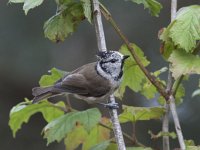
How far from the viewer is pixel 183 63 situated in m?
1.67

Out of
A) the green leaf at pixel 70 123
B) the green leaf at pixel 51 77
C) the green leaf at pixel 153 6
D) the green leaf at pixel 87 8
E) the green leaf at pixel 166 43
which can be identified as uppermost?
the green leaf at pixel 87 8

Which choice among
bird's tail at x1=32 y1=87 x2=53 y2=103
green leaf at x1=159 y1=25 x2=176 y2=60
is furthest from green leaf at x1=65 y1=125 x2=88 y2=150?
green leaf at x1=159 y1=25 x2=176 y2=60

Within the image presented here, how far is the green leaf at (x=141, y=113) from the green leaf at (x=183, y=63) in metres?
0.14

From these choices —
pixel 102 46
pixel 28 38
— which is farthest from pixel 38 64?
pixel 102 46

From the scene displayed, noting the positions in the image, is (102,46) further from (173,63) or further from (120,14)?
(120,14)

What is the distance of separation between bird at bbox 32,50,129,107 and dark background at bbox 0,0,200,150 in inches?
87.0

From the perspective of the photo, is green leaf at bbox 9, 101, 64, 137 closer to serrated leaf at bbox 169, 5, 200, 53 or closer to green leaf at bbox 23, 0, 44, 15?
green leaf at bbox 23, 0, 44, 15

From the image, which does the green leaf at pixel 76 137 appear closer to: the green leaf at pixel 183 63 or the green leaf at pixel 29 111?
the green leaf at pixel 29 111

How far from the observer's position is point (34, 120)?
18.0 ft

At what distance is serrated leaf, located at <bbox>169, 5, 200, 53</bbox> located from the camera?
65.6 inches

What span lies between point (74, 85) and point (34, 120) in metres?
3.27

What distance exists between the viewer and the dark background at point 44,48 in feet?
16.0

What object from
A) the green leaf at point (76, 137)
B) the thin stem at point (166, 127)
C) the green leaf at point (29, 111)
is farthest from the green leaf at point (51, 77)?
the thin stem at point (166, 127)

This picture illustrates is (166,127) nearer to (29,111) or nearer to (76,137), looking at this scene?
(76,137)
